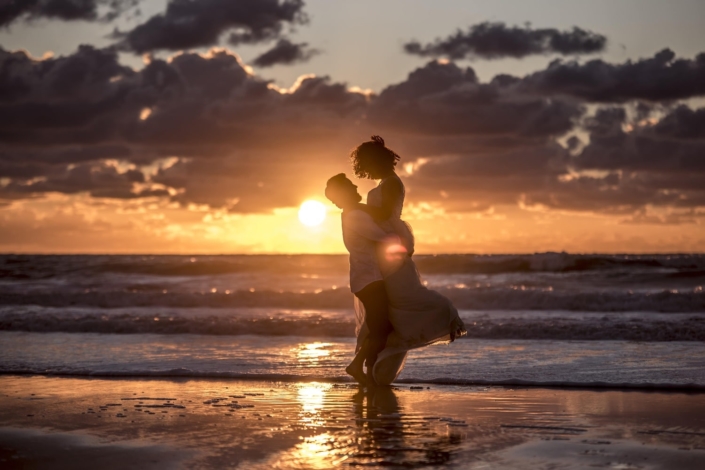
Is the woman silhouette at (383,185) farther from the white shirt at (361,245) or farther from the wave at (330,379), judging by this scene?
the wave at (330,379)

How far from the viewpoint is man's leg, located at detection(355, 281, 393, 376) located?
7.37 m

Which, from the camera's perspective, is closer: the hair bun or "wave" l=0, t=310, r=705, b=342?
the hair bun

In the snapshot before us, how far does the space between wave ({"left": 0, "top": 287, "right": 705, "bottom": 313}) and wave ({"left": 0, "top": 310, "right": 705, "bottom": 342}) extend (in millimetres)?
4672

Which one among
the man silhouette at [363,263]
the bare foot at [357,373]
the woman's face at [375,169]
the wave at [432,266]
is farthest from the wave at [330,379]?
the wave at [432,266]

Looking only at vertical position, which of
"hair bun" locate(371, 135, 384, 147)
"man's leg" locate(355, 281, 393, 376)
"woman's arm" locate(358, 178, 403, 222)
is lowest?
"man's leg" locate(355, 281, 393, 376)

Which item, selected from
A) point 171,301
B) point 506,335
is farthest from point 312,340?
point 171,301

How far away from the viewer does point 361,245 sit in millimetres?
7320

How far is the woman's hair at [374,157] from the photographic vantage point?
282 inches

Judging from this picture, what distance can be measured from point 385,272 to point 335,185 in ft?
3.02

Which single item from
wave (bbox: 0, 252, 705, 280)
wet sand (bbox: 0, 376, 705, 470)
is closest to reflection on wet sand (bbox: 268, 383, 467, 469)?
wet sand (bbox: 0, 376, 705, 470)

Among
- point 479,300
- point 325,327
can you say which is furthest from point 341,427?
point 479,300

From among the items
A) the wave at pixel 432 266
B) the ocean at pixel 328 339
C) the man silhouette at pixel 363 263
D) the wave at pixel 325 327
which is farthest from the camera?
the wave at pixel 432 266

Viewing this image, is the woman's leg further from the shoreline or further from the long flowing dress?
the shoreline

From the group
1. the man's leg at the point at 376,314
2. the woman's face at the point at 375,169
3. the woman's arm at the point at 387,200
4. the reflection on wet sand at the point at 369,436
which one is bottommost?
the reflection on wet sand at the point at 369,436
